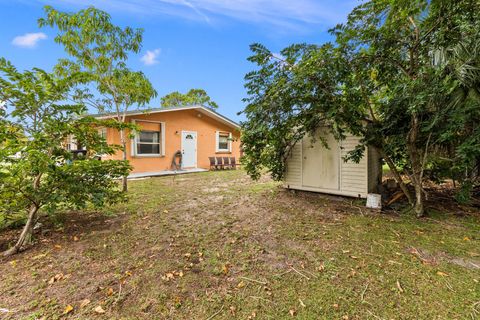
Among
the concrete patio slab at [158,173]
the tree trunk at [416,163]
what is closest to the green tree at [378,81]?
the tree trunk at [416,163]

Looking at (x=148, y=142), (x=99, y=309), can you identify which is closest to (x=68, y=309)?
(x=99, y=309)

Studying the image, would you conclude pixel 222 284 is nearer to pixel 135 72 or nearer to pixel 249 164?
pixel 249 164

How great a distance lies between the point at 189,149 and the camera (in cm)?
1164

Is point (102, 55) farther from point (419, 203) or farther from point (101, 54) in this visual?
point (419, 203)

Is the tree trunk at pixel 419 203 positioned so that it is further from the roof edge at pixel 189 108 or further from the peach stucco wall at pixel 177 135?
the roof edge at pixel 189 108

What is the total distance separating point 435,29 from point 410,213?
321cm

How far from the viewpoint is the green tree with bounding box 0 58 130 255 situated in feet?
8.73

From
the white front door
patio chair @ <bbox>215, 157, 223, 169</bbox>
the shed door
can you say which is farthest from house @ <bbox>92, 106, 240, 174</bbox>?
the shed door

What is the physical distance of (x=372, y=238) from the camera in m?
3.25

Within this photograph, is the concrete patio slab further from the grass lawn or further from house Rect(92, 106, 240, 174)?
the grass lawn

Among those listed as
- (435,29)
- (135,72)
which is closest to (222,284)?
(435,29)

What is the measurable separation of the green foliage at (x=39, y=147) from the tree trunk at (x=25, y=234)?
0.08 ft

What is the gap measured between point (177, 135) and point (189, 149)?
1.02 m

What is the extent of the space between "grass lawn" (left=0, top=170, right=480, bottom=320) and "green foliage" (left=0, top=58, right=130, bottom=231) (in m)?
0.68
